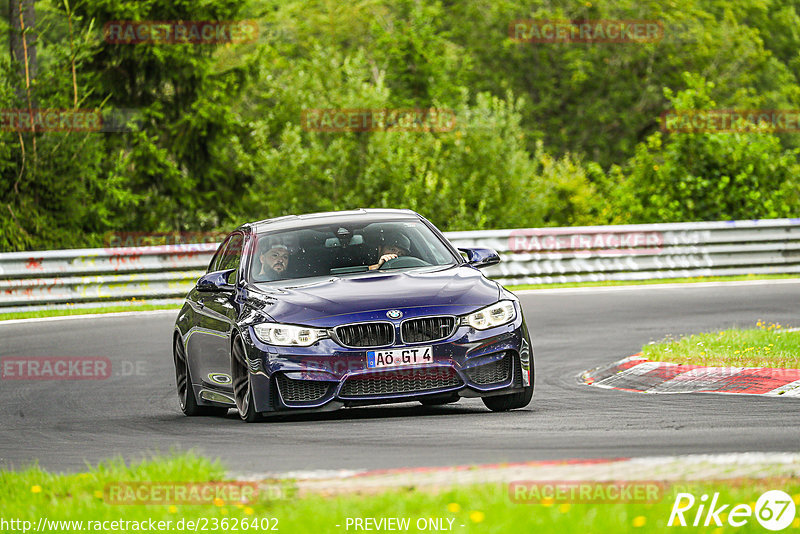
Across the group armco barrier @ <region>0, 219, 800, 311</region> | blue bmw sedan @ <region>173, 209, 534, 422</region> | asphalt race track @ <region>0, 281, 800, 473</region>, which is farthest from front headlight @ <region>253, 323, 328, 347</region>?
armco barrier @ <region>0, 219, 800, 311</region>

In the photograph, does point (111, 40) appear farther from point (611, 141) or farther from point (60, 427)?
point (611, 141)

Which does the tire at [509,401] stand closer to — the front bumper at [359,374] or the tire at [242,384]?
→ the front bumper at [359,374]

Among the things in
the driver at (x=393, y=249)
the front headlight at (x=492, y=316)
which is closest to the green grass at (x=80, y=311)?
the driver at (x=393, y=249)

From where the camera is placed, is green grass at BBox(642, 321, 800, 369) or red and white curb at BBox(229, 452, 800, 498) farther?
green grass at BBox(642, 321, 800, 369)

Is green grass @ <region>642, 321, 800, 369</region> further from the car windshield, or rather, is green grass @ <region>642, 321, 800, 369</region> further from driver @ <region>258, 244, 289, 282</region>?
driver @ <region>258, 244, 289, 282</region>

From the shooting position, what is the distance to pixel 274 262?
10727mm

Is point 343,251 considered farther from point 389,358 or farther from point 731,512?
point 731,512

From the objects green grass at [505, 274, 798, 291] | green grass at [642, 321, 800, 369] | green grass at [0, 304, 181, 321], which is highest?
green grass at [642, 321, 800, 369]

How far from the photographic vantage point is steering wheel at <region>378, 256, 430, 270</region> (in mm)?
10648

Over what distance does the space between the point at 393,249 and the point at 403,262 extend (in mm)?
191

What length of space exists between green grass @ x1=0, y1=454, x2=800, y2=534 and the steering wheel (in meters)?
4.05

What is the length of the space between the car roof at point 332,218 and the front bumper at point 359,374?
176 centimetres

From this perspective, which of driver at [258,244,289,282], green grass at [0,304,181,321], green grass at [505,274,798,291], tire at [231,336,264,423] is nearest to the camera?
tire at [231,336,264,423]

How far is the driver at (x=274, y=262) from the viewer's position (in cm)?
1059
